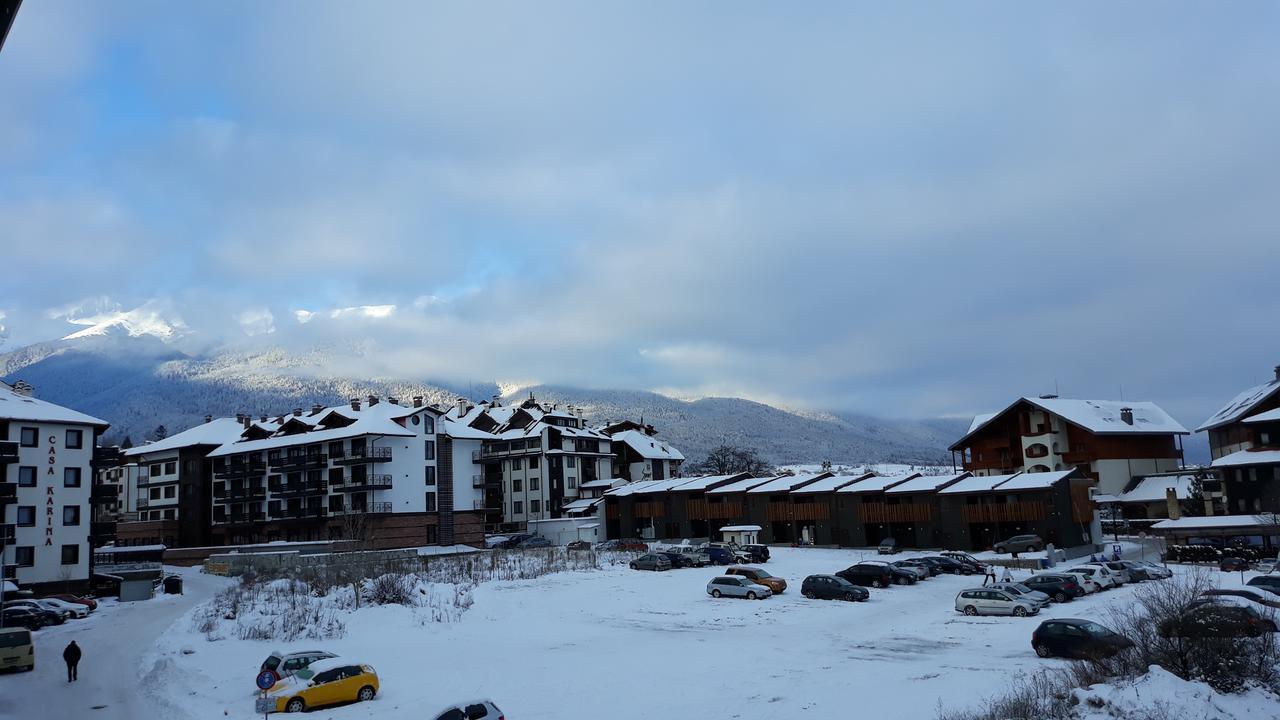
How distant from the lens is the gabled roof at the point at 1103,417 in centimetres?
8662

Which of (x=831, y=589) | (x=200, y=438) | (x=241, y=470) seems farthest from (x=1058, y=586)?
(x=200, y=438)

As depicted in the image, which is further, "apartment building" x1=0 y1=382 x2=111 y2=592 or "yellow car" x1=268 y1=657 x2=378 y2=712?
"apartment building" x1=0 y1=382 x2=111 y2=592

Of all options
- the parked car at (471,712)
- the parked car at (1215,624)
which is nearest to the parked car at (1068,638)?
the parked car at (1215,624)

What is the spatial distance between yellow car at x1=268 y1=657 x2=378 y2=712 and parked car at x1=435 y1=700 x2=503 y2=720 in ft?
23.2

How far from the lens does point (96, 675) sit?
32156 mm

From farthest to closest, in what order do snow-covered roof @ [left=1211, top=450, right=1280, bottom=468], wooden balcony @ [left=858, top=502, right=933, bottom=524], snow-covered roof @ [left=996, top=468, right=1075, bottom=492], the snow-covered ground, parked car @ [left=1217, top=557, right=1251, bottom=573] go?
1. wooden balcony @ [left=858, top=502, right=933, bottom=524]
2. snow-covered roof @ [left=1211, top=450, right=1280, bottom=468]
3. snow-covered roof @ [left=996, top=468, right=1075, bottom=492]
4. parked car @ [left=1217, top=557, right=1251, bottom=573]
5. the snow-covered ground

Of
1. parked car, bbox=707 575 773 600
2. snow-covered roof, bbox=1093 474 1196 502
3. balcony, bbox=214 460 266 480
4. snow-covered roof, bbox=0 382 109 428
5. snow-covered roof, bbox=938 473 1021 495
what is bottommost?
parked car, bbox=707 575 773 600

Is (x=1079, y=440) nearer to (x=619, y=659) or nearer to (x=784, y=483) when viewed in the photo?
(x=784, y=483)

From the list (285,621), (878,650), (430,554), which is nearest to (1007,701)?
(878,650)

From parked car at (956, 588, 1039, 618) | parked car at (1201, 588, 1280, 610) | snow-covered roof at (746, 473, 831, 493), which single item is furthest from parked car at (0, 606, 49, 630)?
snow-covered roof at (746, 473, 831, 493)

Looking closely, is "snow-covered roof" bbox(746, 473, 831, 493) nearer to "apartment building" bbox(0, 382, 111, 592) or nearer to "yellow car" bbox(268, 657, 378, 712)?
"apartment building" bbox(0, 382, 111, 592)

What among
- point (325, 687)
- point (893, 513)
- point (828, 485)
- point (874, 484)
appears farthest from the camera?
point (828, 485)

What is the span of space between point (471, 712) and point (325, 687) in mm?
7833

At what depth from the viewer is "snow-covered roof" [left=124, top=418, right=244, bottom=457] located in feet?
325
